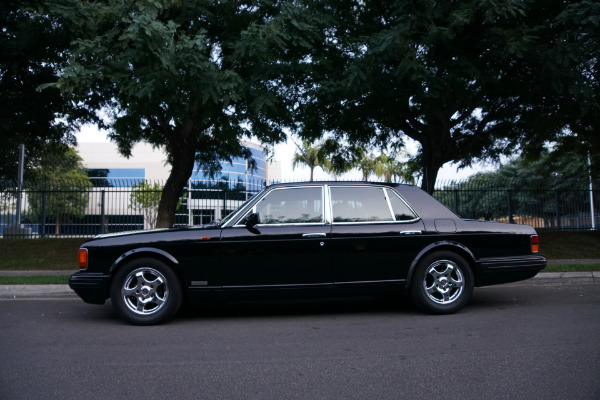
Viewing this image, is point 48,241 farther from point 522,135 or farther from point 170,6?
point 522,135

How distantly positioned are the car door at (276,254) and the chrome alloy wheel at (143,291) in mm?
761

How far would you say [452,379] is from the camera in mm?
3736

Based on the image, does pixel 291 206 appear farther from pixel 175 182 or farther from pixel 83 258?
pixel 175 182

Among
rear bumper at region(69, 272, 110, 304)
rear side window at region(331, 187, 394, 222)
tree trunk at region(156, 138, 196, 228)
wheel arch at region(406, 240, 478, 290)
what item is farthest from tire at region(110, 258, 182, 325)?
tree trunk at region(156, 138, 196, 228)

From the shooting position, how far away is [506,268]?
20.8 ft

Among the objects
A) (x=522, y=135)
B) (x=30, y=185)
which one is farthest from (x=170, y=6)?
(x=522, y=135)

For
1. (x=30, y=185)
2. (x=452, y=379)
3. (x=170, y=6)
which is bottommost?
(x=452, y=379)

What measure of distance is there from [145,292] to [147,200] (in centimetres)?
1560

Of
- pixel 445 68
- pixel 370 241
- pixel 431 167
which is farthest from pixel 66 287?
pixel 431 167

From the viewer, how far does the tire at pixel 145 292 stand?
19.1ft

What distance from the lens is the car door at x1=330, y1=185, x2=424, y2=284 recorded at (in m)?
6.04

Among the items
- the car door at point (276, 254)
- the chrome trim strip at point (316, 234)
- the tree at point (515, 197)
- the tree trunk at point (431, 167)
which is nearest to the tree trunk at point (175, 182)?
the tree trunk at point (431, 167)

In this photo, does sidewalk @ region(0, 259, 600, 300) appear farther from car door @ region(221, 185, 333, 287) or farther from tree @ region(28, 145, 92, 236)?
tree @ region(28, 145, 92, 236)

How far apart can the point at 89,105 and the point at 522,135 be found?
48.2 feet
